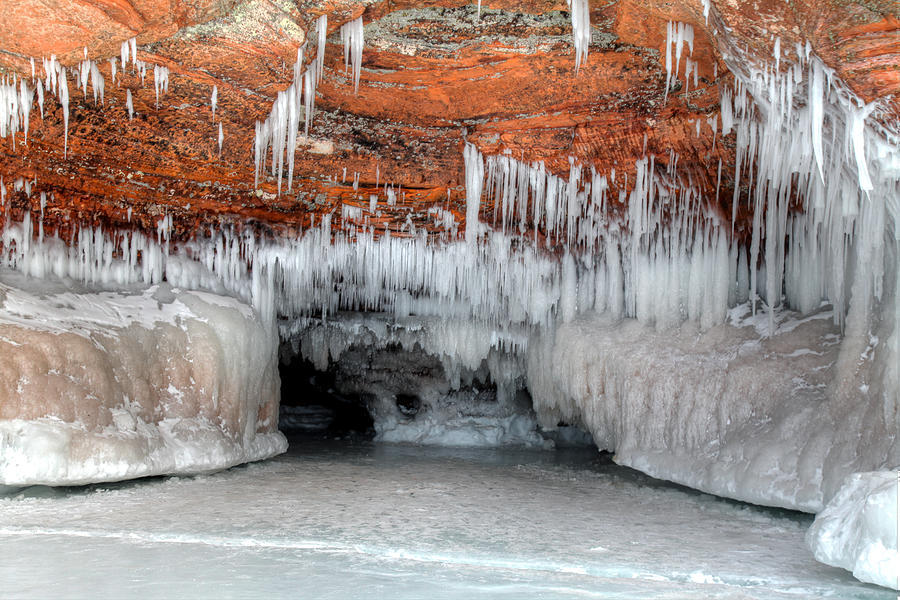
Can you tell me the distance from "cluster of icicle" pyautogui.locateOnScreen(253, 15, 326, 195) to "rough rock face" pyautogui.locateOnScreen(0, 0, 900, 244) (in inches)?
4.5

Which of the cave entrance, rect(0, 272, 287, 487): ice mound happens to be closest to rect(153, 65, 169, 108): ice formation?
rect(0, 272, 287, 487): ice mound

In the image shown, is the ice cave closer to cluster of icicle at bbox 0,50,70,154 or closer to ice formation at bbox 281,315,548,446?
cluster of icicle at bbox 0,50,70,154

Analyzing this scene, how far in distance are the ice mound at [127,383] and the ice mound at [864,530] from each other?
21.4 feet

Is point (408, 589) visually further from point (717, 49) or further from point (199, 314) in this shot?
point (199, 314)

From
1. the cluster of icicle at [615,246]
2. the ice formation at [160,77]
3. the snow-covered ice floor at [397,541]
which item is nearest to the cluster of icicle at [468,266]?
the cluster of icicle at [615,246]

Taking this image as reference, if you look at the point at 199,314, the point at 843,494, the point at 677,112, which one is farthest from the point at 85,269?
the point at 843,494

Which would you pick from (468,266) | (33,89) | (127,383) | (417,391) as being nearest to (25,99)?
(33,89)

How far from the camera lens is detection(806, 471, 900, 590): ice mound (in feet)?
13.5

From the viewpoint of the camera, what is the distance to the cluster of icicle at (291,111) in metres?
6.37

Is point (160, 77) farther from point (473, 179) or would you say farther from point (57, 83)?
point (473, 179)

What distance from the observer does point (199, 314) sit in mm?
9664

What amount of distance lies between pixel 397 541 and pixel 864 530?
10.3 feet

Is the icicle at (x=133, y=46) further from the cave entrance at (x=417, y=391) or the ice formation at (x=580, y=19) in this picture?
the cave entrance at (x=417, y=391)

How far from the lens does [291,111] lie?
289 inches
